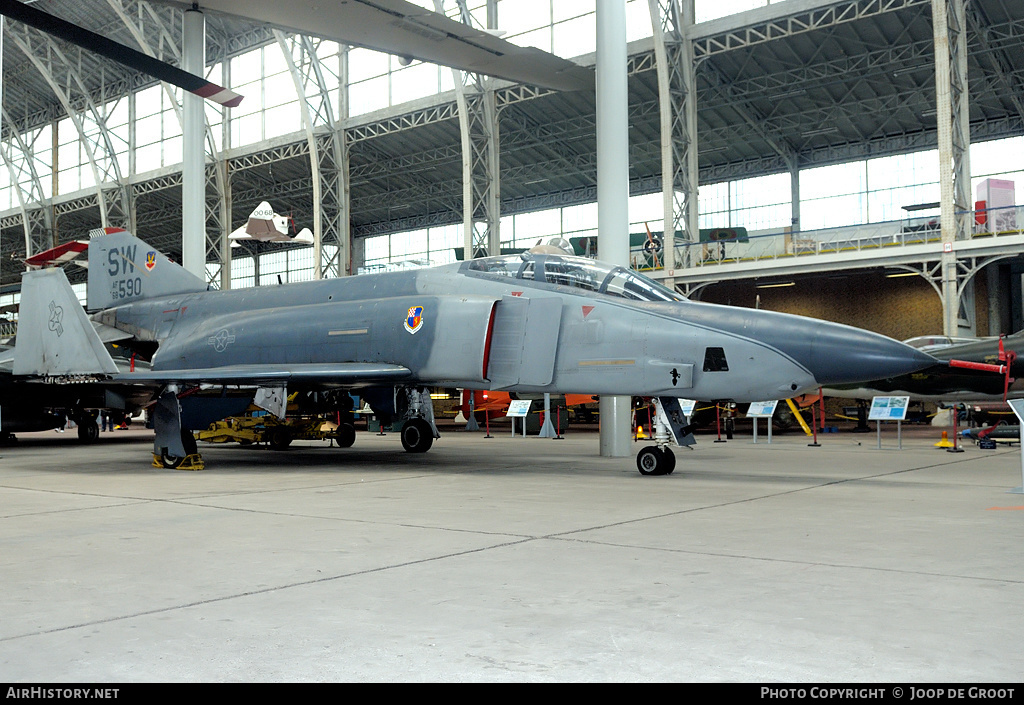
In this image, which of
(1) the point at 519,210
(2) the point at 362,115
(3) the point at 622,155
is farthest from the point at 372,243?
(3) the point at 622,155

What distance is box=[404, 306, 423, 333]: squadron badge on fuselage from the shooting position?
10.8 meters

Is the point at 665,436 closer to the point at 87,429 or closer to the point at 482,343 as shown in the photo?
the point at 482,343

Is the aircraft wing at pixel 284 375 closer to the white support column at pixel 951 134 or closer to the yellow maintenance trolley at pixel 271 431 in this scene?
the yellow maintenance trolley at pixel 271 431

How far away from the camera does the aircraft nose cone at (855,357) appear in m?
7.86

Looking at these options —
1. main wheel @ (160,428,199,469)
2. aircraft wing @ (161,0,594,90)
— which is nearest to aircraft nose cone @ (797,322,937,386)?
main wheel @ (160,428,199,469)

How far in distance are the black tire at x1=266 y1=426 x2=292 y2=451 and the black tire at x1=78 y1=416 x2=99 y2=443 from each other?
6.09m

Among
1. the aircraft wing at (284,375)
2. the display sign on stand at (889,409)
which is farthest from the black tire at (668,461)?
the display sign on stand at (889,409)

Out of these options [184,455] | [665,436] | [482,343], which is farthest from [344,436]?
[665,436]

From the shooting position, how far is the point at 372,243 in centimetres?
4944

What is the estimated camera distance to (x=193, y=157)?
1916 cm

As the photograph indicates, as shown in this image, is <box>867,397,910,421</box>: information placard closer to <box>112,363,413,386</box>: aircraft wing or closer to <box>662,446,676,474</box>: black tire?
<box>662,446,676,474</box>: black tire

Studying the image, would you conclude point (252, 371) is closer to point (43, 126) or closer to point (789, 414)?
point (789, 414)

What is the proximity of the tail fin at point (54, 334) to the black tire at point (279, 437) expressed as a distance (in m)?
4.96

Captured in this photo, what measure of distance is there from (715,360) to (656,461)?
1.54m
